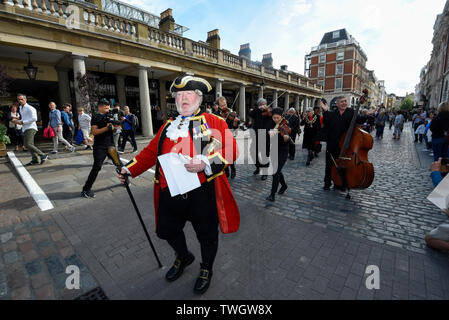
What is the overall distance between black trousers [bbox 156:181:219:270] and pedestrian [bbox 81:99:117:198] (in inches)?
122

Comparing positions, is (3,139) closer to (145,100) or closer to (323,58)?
(145,100)

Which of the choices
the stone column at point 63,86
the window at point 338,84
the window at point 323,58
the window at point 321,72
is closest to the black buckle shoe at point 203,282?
the stone column at point 63,86

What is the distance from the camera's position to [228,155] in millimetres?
2016

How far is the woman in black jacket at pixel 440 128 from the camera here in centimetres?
571

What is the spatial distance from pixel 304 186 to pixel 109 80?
14.5 metres

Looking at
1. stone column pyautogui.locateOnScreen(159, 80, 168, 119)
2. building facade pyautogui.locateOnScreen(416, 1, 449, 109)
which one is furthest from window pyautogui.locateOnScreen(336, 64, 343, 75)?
stone column pyautogui.locateOnScreen(159, 80, 168, 119)

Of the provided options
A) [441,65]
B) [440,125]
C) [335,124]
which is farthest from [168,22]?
[441,65]

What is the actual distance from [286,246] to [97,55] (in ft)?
39.6

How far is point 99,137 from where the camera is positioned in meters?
4.62

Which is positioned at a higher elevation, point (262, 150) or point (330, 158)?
point (262, 150)

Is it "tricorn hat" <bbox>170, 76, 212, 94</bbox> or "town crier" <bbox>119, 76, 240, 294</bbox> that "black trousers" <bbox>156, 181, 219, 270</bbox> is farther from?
"tricorn hat" <bbox>170, 76, 212, 94</bbox>

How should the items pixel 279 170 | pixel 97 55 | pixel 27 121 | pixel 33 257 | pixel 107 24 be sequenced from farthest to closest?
pixel 107 24
pixel 97 55
pixel 27 121
pixel 279 170
pixel 33 257

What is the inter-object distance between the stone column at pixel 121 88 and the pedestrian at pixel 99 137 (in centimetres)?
1136
